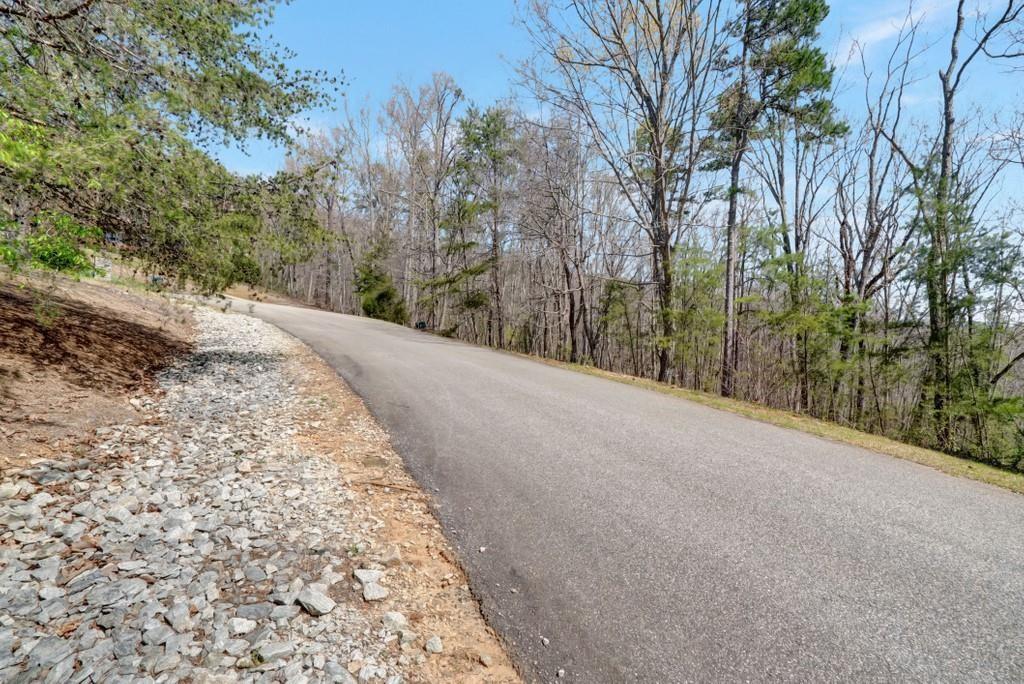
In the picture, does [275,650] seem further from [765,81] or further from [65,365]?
[765,81]

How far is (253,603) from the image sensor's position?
2.24 m

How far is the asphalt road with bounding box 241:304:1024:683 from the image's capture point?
1.97 meters

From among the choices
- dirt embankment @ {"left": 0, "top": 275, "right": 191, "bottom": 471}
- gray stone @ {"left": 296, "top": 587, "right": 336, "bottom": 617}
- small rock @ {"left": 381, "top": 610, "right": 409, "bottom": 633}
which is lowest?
small rock @ {"left": 381, "top": 610, "right": 409, "bottom": 633}

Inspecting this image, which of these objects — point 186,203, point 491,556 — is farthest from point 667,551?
point 186,203

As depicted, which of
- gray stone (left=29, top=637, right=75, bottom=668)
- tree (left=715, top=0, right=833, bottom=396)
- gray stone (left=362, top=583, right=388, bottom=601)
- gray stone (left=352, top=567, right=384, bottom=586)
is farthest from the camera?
tree (left=715, top=0, right=833, bottom=396)

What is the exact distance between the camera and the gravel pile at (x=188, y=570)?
1864mm

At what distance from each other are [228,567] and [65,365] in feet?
15.8

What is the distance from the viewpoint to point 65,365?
17.1 ft

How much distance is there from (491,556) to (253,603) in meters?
1.34

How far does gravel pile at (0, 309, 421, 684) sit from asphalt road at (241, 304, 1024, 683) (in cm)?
77

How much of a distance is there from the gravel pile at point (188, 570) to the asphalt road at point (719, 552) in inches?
30.3

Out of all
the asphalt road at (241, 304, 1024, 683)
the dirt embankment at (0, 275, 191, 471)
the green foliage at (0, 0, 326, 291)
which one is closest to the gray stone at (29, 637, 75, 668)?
the asphalt road at (241, 304, 1024, 683)

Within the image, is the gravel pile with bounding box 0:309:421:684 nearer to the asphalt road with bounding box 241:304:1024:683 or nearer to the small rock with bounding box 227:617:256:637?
the small rock with bounding box 227:617:256:637

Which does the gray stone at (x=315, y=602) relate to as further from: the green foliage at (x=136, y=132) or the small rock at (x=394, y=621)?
A: the green foliage at (x=136, y=132)
